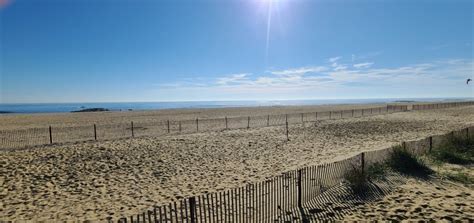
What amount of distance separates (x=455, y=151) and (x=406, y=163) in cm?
389

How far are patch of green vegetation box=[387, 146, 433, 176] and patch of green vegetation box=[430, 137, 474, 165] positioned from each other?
1.94 metres

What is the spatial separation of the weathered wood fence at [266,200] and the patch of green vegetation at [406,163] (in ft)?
1.21

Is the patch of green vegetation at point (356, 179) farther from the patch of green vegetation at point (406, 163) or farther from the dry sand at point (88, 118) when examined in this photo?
the dry sand at point (88, 118)

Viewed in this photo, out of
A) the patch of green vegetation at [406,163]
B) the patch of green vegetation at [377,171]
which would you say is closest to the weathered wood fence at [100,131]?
the patch of green vegetation at [406,163]

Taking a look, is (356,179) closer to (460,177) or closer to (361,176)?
(361,176)

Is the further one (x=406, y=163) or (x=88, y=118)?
(x=88, y=118)

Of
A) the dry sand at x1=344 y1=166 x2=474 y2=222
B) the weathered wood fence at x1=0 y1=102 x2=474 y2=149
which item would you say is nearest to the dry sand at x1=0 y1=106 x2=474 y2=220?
the weathered wood fence at x1=0 y1=102 x2=474 y2=149

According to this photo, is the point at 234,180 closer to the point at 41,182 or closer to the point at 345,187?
the point at 345,187

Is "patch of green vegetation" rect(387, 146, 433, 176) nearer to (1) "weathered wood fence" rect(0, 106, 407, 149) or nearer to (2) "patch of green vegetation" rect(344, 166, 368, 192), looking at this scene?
(2) "patch of green vegetation" rect(344, 166, 368, 192)

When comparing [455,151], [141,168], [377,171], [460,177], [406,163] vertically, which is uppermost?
[455,151]

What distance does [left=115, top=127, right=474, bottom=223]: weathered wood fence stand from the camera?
6.34 metres

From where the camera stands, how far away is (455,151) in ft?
40.7

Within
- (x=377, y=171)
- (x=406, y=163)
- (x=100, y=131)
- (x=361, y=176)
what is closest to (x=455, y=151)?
(x=406, y=163)

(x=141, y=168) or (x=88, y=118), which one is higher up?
(x=88, y=118)
